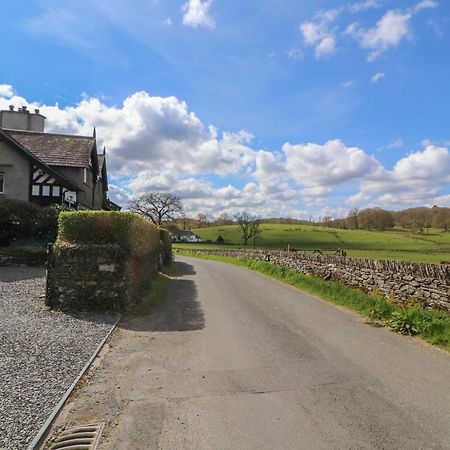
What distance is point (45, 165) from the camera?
83.8ft

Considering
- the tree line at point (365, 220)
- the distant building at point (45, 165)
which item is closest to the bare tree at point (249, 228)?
the tree line at point (365, 220)

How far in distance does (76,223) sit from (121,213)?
1230 mm

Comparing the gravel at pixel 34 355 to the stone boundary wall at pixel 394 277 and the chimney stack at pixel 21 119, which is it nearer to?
the stone boundary wall at pixel 394 277

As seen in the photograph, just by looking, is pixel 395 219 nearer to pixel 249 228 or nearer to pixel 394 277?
pixel 249 228

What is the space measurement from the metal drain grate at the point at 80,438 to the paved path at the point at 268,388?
13cm

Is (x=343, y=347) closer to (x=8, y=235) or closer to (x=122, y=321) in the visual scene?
(x=122, y=321)

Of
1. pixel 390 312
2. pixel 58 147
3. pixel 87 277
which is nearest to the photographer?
pixel 390 312

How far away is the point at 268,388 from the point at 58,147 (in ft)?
96.2

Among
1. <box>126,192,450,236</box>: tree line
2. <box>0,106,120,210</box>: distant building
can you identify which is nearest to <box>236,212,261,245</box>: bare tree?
<box>126,192,450,236</box>: tree line

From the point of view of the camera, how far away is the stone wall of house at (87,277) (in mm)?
10078

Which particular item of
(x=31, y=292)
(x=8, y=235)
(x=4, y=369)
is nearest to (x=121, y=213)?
(x=31, y=292)

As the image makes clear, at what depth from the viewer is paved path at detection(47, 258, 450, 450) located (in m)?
4.15

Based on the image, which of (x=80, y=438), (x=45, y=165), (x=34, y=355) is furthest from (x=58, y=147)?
(x=80, y=438)

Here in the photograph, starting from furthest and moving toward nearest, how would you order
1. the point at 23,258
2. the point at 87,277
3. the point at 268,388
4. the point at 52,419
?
1. the point at 23,258
2. the point at 87,277
3. the point at 268,388
4. the point at 52,419
